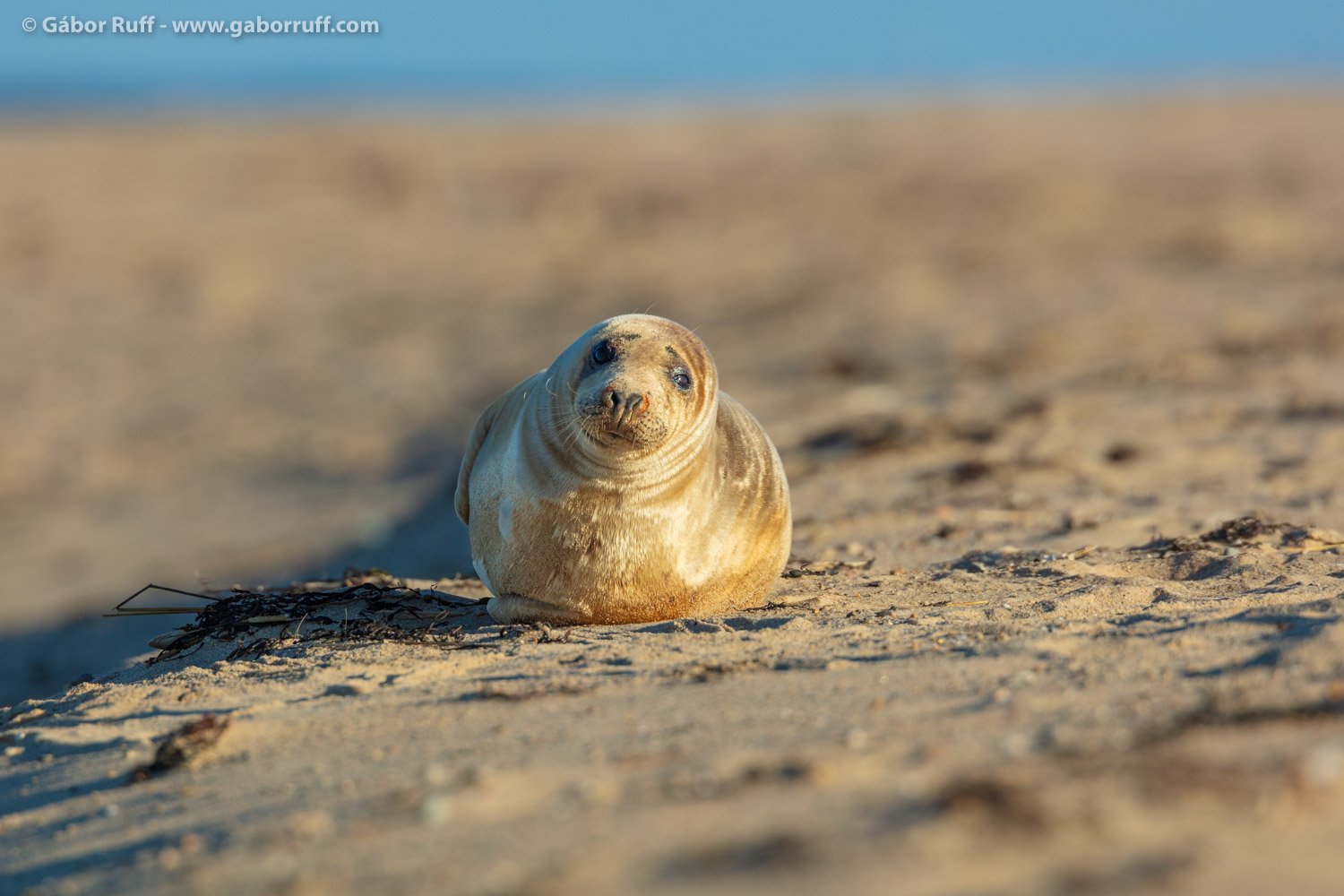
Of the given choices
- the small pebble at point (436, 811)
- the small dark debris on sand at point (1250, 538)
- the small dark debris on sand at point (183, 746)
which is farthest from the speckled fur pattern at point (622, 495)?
the small dark debris on sand at point (1250, 538)

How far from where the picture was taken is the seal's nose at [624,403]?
4285mm

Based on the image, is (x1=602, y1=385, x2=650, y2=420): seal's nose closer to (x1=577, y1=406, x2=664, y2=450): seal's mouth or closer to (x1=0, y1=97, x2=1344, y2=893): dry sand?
(x1=577, y1=406, x2=664, y2=450): seal's mouth

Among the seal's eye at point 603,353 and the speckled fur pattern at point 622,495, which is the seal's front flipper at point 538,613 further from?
the seal's eye at point 603,353

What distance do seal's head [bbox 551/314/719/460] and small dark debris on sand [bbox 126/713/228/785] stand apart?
1.44m

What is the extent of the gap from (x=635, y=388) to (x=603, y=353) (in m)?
0.30

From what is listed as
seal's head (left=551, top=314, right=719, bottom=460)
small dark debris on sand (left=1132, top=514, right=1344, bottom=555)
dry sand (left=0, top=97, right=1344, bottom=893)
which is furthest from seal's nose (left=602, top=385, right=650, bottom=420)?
small dark debris on sand (left=1132, top=514, right=1344, bottom=555)

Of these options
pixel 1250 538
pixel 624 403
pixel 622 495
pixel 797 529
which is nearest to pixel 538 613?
pixel 622 495

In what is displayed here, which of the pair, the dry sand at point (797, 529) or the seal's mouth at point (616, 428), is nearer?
the dry sand at point (797, 529)

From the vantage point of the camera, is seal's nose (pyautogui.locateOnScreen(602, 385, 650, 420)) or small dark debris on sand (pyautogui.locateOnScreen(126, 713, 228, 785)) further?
seal's nose (pyautogui.locateOnScreen(602, 385, 650, 420))

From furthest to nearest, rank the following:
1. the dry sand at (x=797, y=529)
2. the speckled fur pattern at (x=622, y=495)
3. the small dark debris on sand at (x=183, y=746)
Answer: the speckled fur pattern at (x=622, y=495) < the small dark debris on sand at (x=183, y=746) < the dry sand at (x=797, y=529)

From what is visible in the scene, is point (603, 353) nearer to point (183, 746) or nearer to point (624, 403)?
point (624, 403)

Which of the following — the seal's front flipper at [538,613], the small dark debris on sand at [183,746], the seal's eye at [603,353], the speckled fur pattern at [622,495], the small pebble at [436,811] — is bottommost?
the small pebble at [436,811]

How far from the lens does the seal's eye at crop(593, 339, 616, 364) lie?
15.0 feet

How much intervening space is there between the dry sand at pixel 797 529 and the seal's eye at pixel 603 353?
923mm
